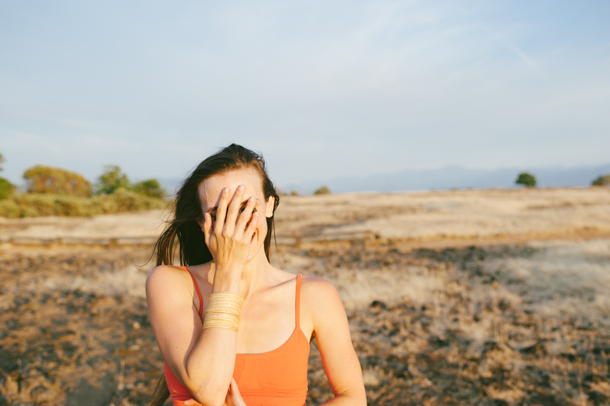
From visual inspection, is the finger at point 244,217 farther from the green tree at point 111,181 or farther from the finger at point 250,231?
the green tree at point 111,181

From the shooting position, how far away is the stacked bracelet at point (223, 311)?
1677 mm

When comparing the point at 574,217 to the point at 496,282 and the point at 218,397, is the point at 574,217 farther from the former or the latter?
the point at 218,397

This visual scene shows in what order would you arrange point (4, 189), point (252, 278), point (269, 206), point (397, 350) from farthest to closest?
1. point (4, 189)
2. point (397, 350)
3. point (269, 206)
4. point (252, 278)

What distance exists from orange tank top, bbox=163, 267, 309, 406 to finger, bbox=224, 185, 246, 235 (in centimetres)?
69

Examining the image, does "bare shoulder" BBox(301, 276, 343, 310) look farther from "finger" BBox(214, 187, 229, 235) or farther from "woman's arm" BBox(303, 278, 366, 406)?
"finger" BBox(214, 187, 229, 235)

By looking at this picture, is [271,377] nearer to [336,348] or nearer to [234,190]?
[336,348]

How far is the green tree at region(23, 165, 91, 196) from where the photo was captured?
49.5 m

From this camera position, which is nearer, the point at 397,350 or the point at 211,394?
the point at 211,394

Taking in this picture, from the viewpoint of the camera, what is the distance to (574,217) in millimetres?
24000

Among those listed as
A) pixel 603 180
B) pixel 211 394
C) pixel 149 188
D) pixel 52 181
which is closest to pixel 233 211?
pixel 211 394

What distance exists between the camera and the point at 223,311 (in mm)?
1688

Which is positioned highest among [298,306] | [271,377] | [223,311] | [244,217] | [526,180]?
[244,217]

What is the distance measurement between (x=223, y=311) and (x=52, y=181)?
196 ft

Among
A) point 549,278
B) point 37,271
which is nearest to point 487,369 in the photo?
point 549,278
